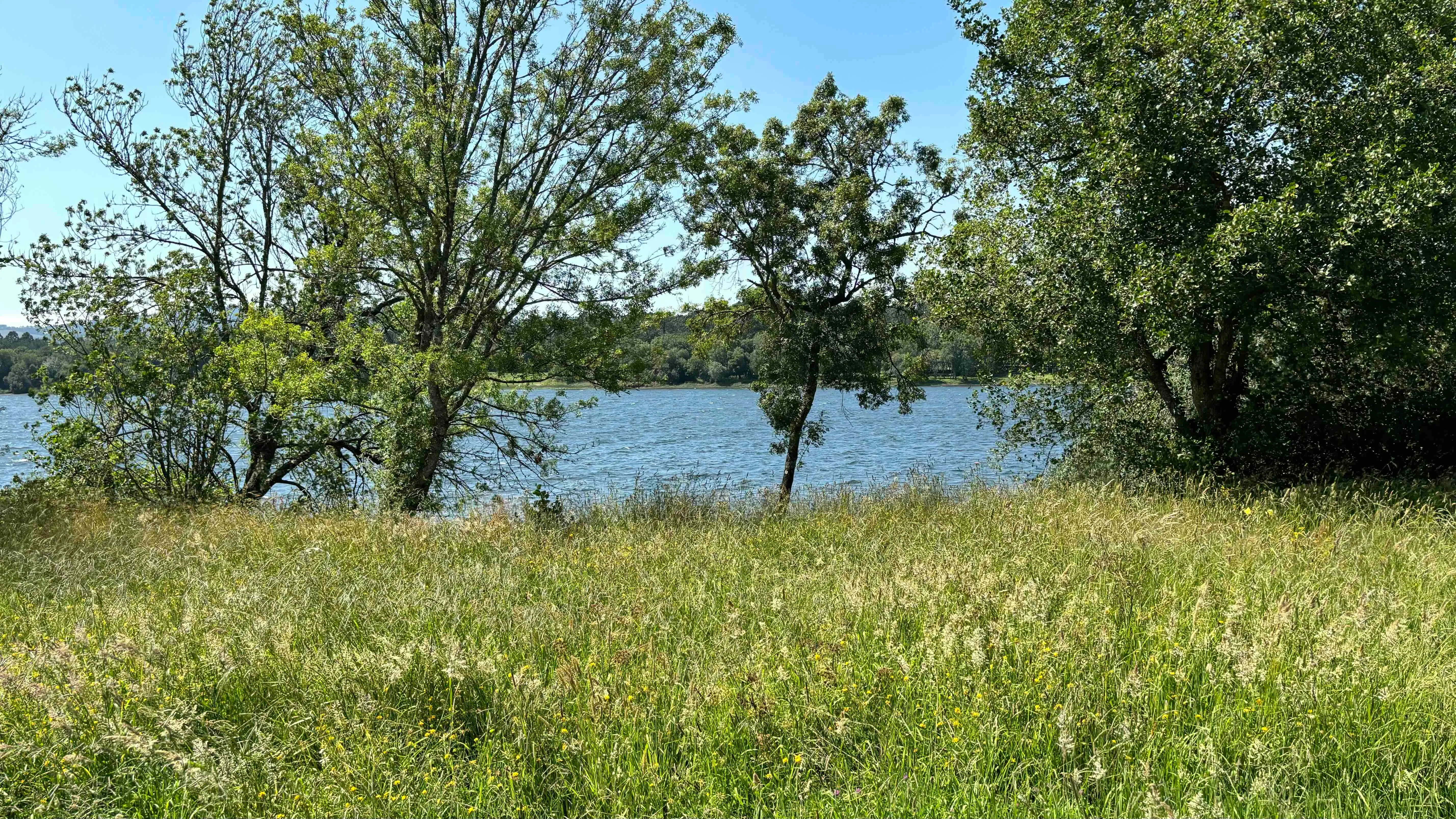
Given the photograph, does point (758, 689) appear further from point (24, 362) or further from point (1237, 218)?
point (24, 362)

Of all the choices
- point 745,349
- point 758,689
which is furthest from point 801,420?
point 758,689

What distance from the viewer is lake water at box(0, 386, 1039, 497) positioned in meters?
17.0

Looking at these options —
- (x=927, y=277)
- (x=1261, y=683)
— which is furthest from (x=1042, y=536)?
(x=927, y=277)

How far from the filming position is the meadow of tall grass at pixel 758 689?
304 centimetres

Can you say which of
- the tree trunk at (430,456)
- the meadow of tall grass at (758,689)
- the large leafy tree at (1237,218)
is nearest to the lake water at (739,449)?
the tree trunk at (430,456)

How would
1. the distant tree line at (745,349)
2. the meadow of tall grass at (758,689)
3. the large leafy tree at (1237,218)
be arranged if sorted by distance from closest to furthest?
the meadow of tall grass at (758,689) → the large leafy tree at (1237,218) → the distant tree line at (745,349)

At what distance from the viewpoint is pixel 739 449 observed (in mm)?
34875

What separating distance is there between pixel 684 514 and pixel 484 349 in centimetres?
534

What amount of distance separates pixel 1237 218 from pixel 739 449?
26.8 meters

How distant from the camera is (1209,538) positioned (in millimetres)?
6691

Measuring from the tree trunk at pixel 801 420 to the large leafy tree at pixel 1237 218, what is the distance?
3341 mm

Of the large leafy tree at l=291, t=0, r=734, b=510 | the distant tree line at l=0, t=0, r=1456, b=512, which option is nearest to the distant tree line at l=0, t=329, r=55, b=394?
the distant tree line at l=0, t=0, r=1456, b=512

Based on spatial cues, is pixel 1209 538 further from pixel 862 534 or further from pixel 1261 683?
pixel 1261 683

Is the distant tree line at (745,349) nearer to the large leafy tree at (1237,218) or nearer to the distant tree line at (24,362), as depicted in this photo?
the large leafy tree at (1237,218)
